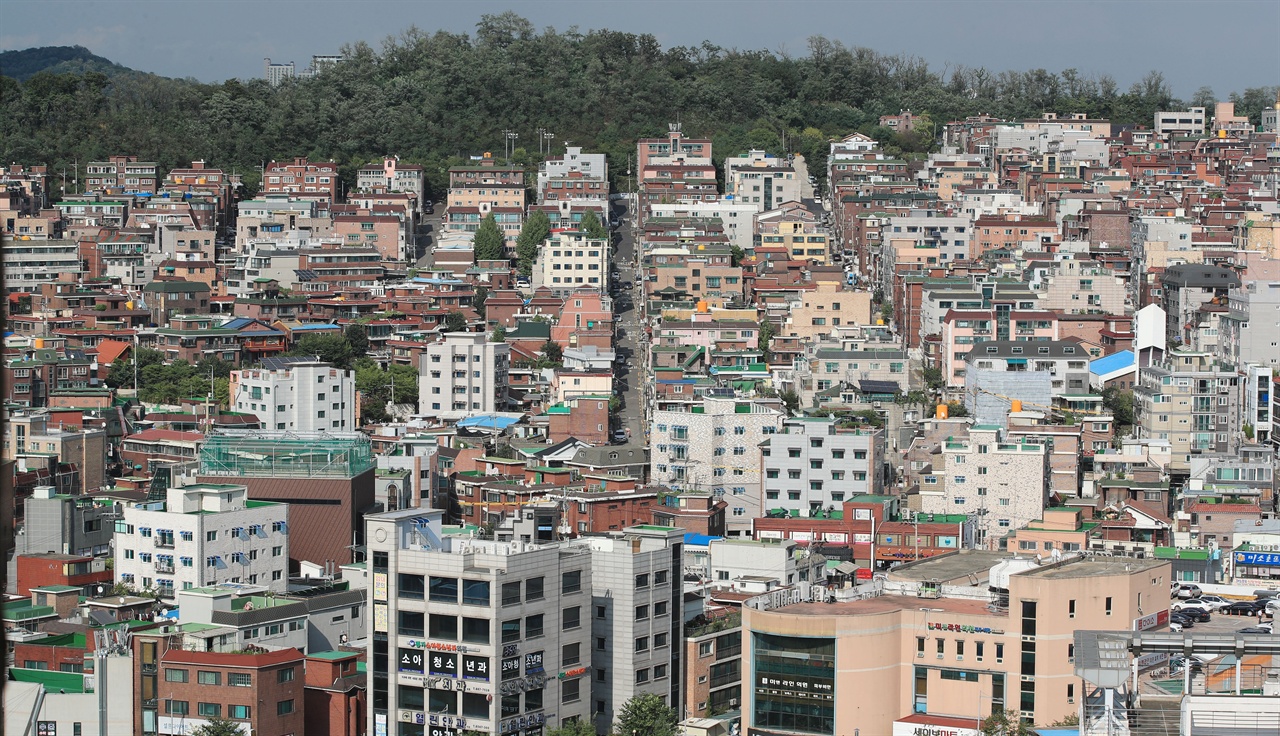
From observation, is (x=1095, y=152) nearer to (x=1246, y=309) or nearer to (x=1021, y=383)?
(x=1246, y=309)

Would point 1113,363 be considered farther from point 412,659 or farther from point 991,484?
point 412,659

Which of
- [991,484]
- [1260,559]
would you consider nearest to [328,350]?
[991,484]

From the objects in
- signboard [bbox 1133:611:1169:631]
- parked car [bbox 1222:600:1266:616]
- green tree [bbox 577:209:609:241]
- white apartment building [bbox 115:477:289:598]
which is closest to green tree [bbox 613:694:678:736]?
signboard [bbox 1133:611:1169:631]

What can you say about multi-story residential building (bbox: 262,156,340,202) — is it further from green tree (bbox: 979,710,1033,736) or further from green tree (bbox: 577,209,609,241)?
green tree (bbox: 979,710,1033,736)

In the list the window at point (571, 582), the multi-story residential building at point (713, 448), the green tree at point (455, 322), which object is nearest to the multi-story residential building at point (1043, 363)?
the multi-story residential building at point (713, 448)

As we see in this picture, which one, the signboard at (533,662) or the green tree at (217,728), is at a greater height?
the signboard at (533,662)

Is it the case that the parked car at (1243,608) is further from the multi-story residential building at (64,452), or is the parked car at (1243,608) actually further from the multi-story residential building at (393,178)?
the multi-story residential building at (393,178)

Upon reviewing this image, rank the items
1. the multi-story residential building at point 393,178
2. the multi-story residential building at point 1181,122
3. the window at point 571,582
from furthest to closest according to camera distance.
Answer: the multi-story residential building at point 1181,122
the multi-story residential building at point 393,178
the window at point 571,582
